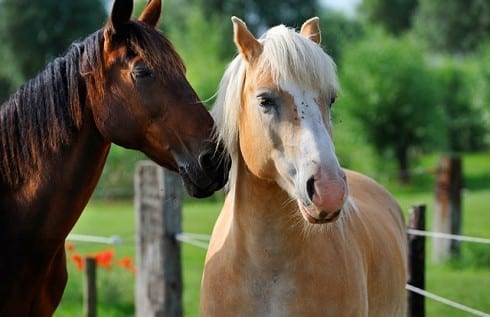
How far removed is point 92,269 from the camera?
20.0 ft

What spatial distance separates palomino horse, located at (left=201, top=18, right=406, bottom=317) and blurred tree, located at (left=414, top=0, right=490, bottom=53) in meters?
43.5

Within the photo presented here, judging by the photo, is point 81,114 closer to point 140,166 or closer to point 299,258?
point 299,258

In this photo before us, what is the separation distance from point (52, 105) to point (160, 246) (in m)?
2.47

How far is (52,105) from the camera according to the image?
3406mm

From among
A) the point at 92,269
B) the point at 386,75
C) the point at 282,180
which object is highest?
the point at 386,75

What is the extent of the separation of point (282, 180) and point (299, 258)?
1.29ft

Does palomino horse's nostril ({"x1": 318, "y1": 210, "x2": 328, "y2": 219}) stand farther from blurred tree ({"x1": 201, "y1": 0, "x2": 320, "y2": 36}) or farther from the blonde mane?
blurred tree ({"x1": 201, "y1": 0, "x2": 320, "y2": 36})

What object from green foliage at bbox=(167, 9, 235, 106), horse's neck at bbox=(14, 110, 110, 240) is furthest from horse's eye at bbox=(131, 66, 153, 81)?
green foliage at bbox=(167, 9, 235, 106)

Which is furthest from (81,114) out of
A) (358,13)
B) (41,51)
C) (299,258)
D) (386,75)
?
(358,13)

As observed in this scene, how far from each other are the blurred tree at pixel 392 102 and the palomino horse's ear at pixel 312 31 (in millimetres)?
22343

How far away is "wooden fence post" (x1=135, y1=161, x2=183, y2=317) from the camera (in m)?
5.68

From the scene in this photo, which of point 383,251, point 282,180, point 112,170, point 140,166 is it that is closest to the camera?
point 282,180

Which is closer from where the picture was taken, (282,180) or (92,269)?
(282,180)

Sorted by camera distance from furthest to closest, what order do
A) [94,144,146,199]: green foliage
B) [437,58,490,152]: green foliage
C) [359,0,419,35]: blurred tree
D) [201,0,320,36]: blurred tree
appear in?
[359,0,419,35]: blurred tree → [201,0,320,36]: blurred tree → [437,58,490,152]: green foliage → [94,144,146,199]: green foliage
